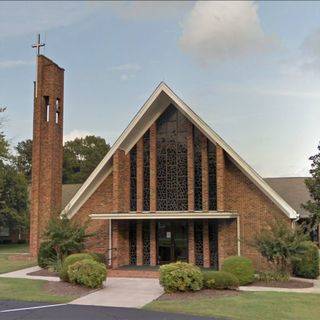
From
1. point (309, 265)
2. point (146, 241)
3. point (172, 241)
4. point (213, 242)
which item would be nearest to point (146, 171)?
point (146, 241)

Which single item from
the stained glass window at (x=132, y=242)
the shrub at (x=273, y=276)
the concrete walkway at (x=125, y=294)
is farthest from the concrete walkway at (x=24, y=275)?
the shrub at (x=273, y=276)

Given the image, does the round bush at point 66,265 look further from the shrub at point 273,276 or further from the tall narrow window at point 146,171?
the shrub at point 273,276

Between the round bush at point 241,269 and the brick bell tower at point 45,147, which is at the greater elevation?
the brick bell tower at point 45,147

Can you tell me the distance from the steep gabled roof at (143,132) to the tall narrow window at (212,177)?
2.15 ft

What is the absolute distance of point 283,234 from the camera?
55.4ft

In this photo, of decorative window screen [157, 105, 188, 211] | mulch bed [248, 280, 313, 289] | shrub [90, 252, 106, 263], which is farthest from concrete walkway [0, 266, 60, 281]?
mulch bed [248, 280, 313, 289]

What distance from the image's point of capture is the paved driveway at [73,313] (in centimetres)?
1141

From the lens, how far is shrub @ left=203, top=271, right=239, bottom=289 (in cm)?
1512

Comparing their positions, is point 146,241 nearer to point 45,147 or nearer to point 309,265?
point 309,265

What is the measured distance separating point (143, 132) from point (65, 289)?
8.94 meters

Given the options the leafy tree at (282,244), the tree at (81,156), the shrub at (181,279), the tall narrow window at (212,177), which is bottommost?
the shrub at (181,279)

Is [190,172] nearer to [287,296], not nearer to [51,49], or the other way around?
[287,296]

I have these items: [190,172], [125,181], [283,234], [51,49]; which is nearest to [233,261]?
[283,234]

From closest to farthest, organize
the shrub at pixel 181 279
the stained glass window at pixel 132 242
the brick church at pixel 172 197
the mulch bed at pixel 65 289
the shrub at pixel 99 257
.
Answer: the shrub at pixel 181 279
the mulch bed at pixel 65 289
the shrub at pixel 99 257
the brick church at pixel 172 197
the stained glass window at pixel 132 242
